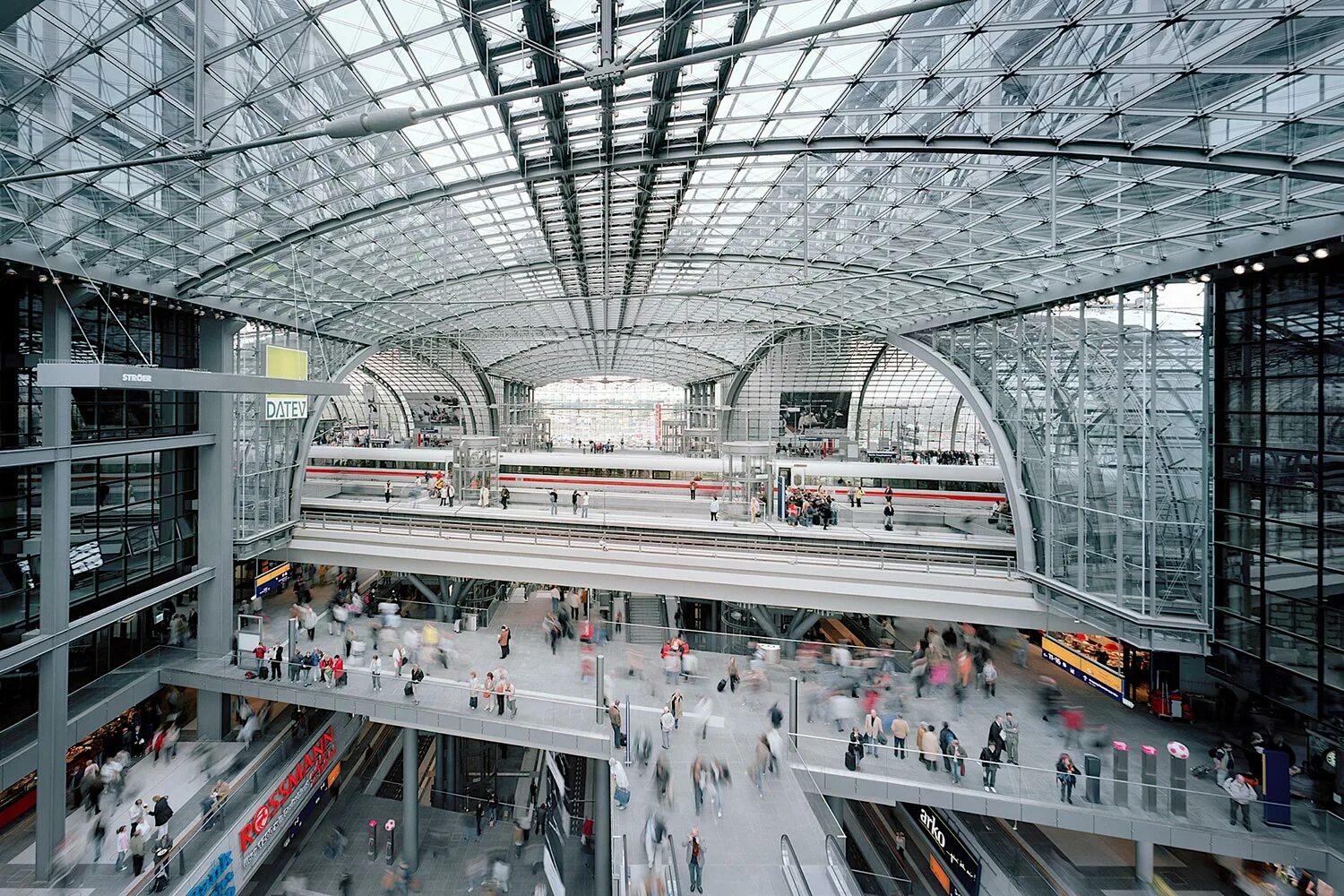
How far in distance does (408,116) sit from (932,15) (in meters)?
10.1

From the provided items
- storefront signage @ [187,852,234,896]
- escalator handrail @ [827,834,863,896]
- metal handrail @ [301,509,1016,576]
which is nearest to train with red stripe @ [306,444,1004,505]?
metal handrail @ [301,509,1016,576]

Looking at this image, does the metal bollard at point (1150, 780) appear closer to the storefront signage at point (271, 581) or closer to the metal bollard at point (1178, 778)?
the metal bollard at point (1178, 778)

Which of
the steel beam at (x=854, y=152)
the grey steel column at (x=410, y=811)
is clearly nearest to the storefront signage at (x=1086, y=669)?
the steel beam at (x=854, y=152)

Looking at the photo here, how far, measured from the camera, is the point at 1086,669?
60.7 ft

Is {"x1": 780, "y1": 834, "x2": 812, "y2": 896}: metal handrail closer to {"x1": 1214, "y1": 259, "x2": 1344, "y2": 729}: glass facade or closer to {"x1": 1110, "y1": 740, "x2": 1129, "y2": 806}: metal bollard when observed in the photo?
{"x1": 1110, "y1": 740, "x2": 1129, "y2": 806}: metal bollard

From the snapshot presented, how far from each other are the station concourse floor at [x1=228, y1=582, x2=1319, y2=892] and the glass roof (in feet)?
38.5

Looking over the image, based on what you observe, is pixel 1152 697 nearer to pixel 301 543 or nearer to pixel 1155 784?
pixel 1155 784

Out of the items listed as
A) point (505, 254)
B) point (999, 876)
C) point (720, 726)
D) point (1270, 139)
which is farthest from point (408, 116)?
point (505, 254)

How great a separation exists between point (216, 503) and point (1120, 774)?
27.2 meters

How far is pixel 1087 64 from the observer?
1066 centimetres

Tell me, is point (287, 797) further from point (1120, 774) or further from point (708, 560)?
point (1120, 774)

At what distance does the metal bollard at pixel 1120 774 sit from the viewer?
1330 cm

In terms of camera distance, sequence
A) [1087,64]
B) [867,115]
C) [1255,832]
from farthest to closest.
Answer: [867,115] → [1255,832] → [1087,64]

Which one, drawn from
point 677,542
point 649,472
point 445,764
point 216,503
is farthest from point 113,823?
point 649,472
